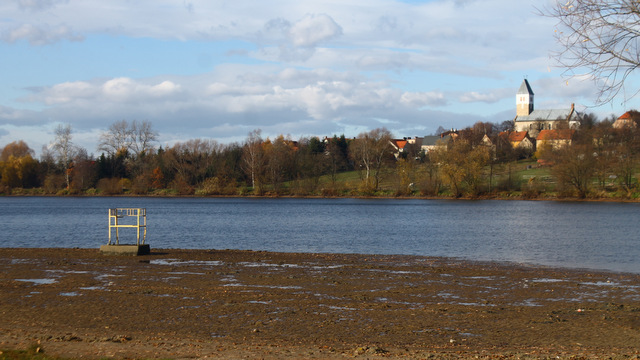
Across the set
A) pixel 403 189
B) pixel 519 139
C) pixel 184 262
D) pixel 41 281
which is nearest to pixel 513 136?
pixel 519 139

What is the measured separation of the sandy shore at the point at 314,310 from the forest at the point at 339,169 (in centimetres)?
6785

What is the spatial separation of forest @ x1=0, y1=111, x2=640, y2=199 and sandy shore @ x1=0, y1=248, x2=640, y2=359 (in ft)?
223

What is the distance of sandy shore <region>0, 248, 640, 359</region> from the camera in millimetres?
12875

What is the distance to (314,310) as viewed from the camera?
1722 centimetres

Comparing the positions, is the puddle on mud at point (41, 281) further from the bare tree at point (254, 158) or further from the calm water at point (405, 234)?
the bare tree at point (254, 158)

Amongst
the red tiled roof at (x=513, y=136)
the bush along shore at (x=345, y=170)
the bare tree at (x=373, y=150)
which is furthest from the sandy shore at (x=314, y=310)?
the red tiled roof at (x=513, y=136)

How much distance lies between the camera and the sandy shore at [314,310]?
12875mm

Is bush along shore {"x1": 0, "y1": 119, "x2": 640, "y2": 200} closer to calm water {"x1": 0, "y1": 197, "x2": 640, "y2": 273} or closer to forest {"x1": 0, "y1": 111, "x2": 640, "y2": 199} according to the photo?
forest {"x1": 0, "y1": 111, "x2": 640, "y2": 199}

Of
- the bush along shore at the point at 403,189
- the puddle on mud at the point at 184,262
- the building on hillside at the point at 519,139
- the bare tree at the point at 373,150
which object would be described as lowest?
the puddle on mud at the point at 184,262

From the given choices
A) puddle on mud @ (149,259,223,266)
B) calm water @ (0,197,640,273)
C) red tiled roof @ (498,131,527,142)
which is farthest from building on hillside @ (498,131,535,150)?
puddle on mud @ (149,259,223,266)

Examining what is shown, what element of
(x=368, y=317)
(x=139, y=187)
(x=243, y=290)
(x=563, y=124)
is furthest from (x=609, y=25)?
(x=563, y=124)

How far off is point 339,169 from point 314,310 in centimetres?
12115

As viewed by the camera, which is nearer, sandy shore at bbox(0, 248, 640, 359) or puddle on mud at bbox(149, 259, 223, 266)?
sandy shore at bbox(0, 248, 640, 359)

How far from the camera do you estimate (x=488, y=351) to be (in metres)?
12.8
